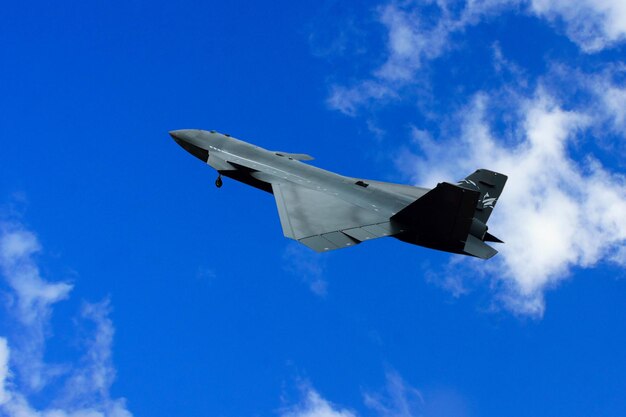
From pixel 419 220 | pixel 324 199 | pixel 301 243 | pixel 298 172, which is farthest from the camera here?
pixel 298 172

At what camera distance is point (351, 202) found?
32.3 metres

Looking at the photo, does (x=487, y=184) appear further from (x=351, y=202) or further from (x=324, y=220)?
(x=324, y=220)

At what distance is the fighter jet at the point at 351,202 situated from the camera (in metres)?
27.9

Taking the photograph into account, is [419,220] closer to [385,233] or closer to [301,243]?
[385,233]

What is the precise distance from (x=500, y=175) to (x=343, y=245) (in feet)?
46.9

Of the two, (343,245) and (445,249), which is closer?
(343,245)

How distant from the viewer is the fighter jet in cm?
2794

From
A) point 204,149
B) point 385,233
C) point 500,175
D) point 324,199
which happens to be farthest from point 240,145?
point 500,175

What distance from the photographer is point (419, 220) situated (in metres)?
29.2

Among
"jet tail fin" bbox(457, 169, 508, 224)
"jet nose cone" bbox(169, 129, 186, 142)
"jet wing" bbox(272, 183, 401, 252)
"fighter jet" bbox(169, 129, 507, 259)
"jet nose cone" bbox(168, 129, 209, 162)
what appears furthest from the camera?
"jet nose cone" bbox(169, 129, 186, 142)

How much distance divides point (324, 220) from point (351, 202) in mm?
3401

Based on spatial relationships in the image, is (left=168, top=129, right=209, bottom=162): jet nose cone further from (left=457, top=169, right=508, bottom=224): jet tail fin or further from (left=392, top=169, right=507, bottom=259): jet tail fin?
(left=457, top=169, right=508, bottom=224): jet tail fin

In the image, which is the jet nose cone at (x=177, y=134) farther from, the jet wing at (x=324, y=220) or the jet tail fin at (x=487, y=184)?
A: the jet tail fin at (x=487, y=184)

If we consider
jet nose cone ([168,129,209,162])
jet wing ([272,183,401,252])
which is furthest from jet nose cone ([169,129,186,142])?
jet wing ([272,183,401,252])
